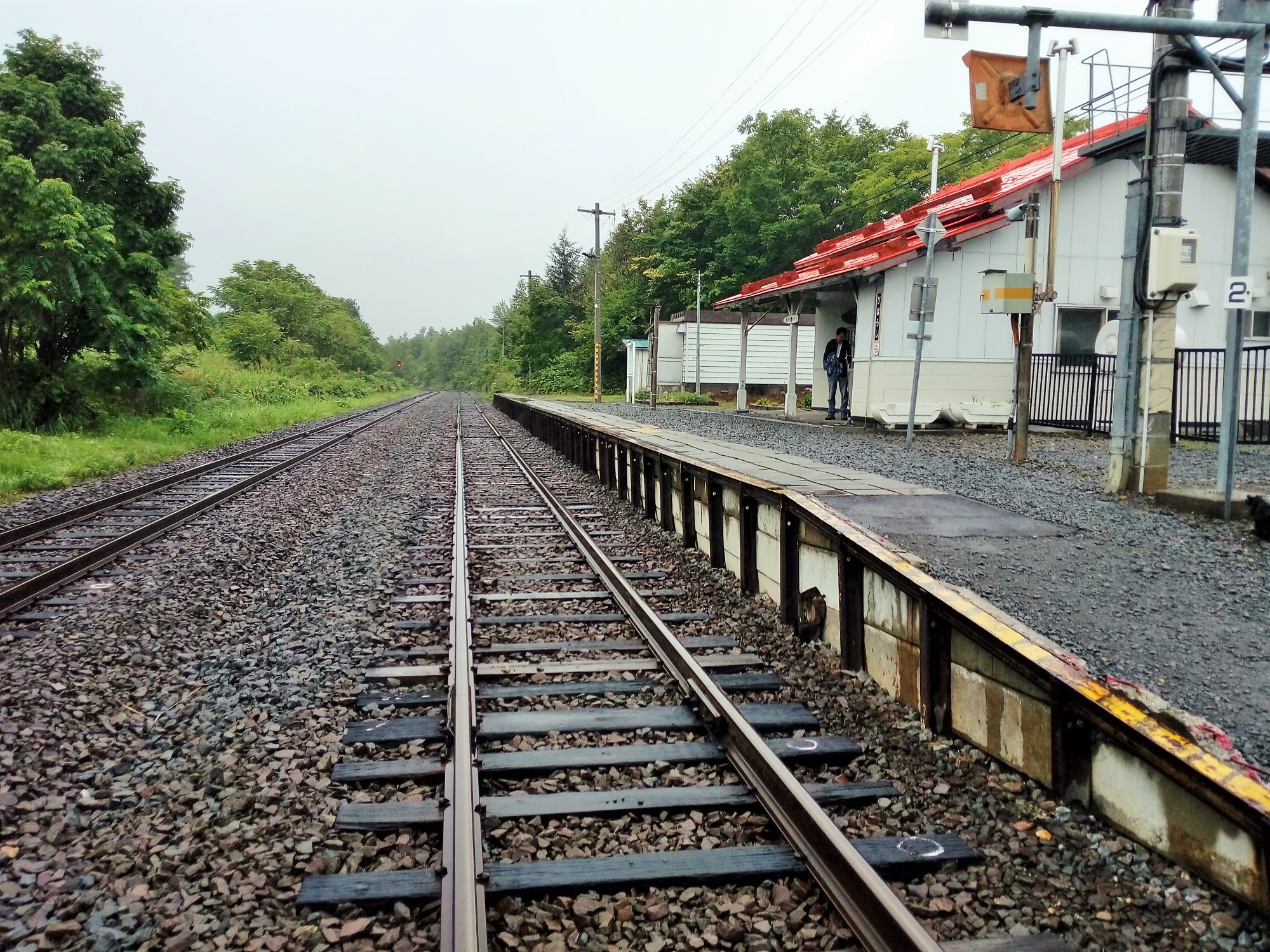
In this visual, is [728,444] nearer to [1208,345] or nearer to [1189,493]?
[1189,493]

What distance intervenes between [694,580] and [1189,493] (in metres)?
4.34

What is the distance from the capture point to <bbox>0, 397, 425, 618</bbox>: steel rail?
6.08 meters

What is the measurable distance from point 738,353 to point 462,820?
34238 millimetres

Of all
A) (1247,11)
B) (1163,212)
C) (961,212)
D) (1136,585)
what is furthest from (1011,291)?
(1136,585)

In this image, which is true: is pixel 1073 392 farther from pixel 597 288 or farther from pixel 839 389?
pixel 597 288

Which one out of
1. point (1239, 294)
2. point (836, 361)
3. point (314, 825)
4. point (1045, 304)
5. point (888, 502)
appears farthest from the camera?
point (836, 361)

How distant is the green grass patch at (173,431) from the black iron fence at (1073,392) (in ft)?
51.3

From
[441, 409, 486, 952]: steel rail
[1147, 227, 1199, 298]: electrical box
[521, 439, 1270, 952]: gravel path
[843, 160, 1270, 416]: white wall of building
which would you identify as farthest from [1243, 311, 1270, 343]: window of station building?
[441, 409, 486, 952]: steel rail

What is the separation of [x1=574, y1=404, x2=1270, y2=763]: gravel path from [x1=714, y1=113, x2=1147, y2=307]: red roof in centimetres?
595

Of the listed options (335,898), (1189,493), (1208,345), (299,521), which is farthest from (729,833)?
(1208,345)

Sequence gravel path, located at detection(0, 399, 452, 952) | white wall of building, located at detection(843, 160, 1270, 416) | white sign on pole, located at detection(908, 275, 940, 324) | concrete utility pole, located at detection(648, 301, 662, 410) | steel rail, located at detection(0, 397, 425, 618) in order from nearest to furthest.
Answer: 1. gravel path, located at detection(0, 399, 452, 952)
2. steel rail, located at detection(0, 397, 425, 618)
3. white sign on pole, located at detection(908, 275, 940, 324)
4. white wall of building, located at detection(843, 160, 1270, 416)
5. concrete utility pole, located at detection(648, 301, 662, 410)

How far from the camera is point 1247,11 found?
279 inches

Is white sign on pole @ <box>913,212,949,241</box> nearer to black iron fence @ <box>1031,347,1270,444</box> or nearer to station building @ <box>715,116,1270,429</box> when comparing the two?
black iron fence @ <box>1031,347,1270,444</box>

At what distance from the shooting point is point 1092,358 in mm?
15125
